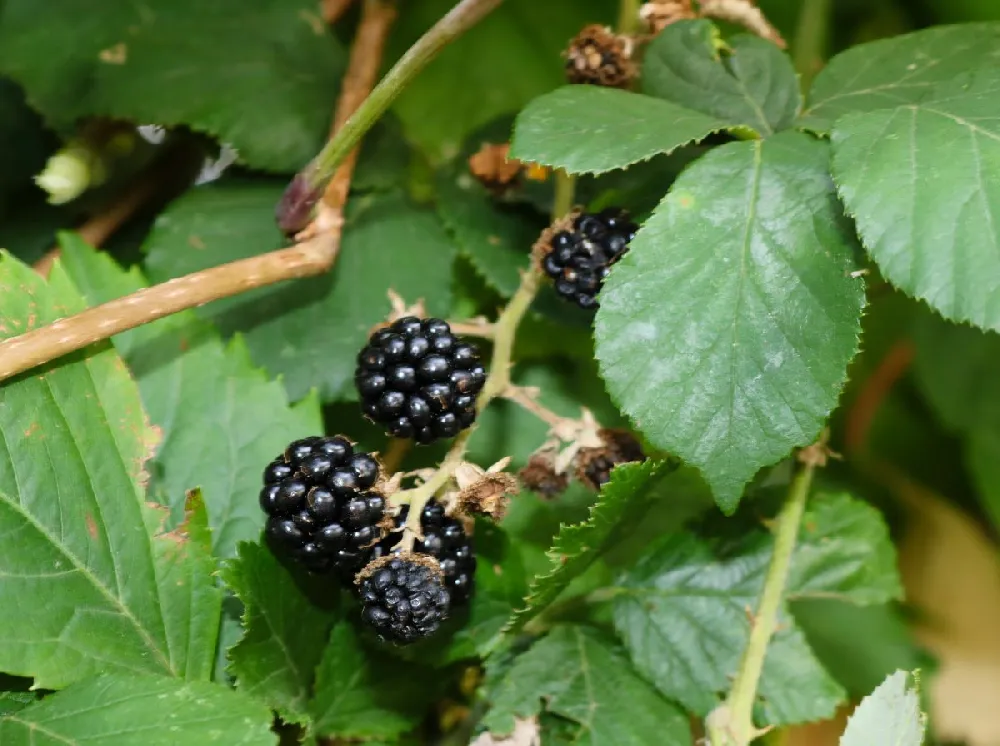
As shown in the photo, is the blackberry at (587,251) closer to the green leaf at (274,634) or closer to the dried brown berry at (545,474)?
the dried brown berry at (545,474)

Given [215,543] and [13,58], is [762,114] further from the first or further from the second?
[13,58]

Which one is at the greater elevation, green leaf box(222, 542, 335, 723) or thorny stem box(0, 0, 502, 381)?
thorny stem box(0, 0, 502, 381)

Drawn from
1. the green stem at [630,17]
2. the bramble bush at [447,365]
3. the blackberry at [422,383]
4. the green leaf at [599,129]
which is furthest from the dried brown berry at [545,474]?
the green stem at [630,17]

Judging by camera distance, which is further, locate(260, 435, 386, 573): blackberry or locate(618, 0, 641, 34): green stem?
locate(618, 0, 641, 34): green stem

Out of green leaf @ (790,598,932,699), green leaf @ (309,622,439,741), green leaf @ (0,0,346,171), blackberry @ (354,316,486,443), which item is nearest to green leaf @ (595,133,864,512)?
blackberry @ (354,316,486,443)

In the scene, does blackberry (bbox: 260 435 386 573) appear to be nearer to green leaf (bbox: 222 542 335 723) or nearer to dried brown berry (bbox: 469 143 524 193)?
green leaf (bbox: 222 542 335 723)

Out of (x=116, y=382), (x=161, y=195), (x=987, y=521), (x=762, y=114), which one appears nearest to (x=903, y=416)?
(x=987, y=521)
